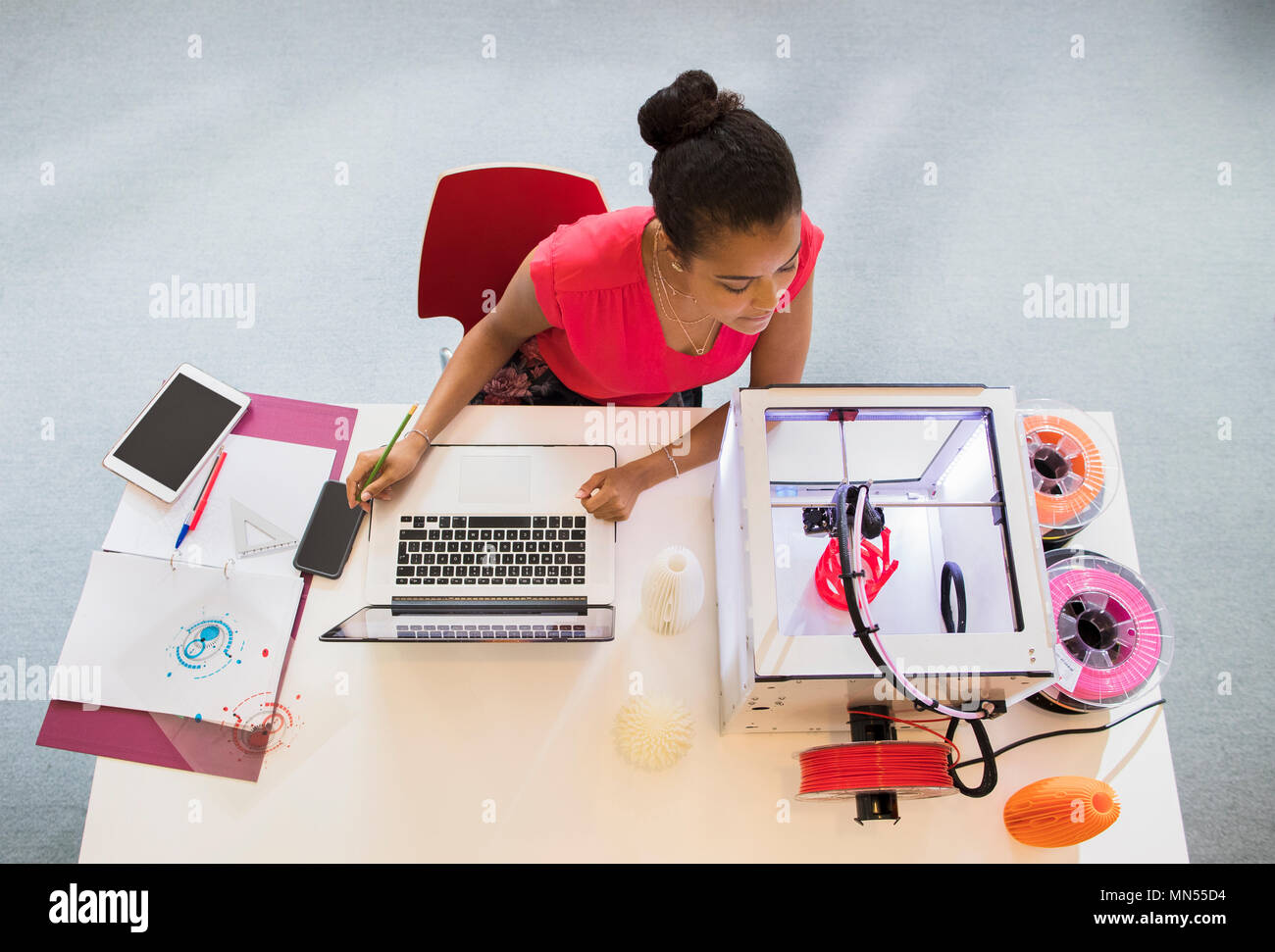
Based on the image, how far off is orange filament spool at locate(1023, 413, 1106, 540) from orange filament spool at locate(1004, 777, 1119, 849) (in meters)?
0.35

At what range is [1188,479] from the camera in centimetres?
217

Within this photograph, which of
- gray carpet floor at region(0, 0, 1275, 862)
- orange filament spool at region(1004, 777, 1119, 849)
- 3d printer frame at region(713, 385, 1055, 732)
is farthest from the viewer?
gray carpet floor at region(0, 0, 1275, 862)

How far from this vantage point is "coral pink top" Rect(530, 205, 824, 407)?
114cm

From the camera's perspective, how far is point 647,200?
2.35m

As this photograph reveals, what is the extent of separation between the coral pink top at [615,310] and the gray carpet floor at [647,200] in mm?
977

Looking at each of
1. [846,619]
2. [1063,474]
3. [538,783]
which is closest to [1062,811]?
[846,619]

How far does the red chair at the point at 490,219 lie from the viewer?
1298 millimetres

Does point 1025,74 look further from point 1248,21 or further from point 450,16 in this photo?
point 450,16

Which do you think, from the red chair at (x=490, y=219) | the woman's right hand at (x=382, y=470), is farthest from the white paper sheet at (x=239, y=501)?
the red chair at (x=490, y=219)

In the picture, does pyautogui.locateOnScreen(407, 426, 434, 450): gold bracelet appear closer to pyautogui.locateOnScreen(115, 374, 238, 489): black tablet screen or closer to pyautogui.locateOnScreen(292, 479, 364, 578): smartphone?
pyautogui.locateOnScreen(292, 479, 364, 578): smartphone

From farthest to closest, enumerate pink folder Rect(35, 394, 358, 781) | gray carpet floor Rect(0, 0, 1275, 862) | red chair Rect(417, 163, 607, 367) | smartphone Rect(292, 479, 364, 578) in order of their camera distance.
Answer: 1. gray carpet floor Rect(0, 0, 1275, 862)
2. red chair Rect(417, 163, 607, 367)
3. smartphone Rect(292, 479, 364, 578)
4. pink folder Rect(35, 394, 358, 781)

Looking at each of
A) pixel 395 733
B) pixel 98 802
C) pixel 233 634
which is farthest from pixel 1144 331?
pixel 98 802

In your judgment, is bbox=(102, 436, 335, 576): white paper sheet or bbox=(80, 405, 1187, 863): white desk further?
bbox=(102, 436, 335, 576): white paper sheet

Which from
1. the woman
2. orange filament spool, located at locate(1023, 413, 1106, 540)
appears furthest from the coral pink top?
orange filament spool, located at locate(1023, 413, 1106, 540)
